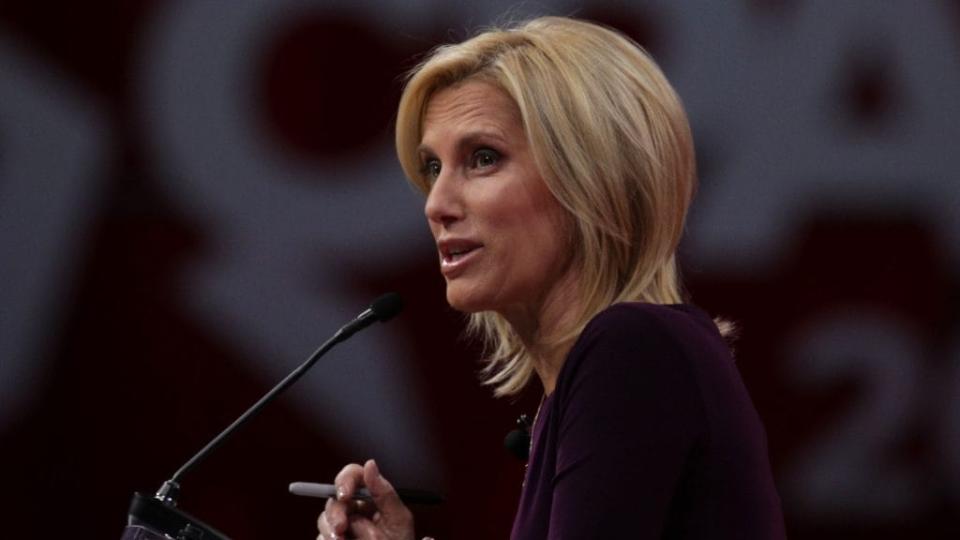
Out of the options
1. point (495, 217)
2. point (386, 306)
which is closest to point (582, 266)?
point (495, 217)

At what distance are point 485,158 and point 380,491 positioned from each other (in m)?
0.37

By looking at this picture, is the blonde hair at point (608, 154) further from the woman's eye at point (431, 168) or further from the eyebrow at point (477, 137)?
the woman's eye at point (431, 168)

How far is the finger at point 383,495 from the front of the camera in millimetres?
1542

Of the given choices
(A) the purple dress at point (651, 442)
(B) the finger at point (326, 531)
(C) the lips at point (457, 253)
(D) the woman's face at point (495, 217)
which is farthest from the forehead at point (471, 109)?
(B) the finger at point (326, 531)

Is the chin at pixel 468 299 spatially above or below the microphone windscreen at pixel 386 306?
below

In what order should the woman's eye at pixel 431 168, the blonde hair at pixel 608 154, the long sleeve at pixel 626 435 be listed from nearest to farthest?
the long sleeve at pixel 626 435, the blonde hair at pixel 608 154, the woman's eye at pixel 431 168

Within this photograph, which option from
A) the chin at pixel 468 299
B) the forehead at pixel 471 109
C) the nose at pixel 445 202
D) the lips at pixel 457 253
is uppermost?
the forehead at pixel 471 109

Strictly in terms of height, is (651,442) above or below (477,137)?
below

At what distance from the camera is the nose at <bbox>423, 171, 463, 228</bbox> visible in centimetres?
154

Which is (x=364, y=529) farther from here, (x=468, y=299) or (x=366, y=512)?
(x=468, y=299)

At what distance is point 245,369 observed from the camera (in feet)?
9.32

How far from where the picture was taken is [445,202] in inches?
60.7

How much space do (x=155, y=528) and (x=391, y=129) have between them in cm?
160

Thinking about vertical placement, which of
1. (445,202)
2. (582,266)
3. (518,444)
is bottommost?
(518,444)
